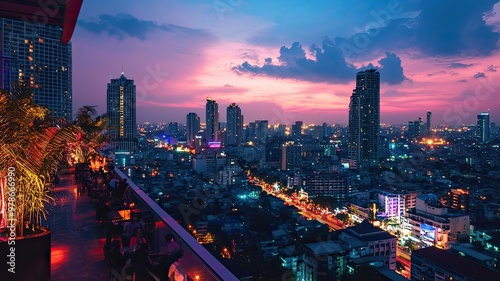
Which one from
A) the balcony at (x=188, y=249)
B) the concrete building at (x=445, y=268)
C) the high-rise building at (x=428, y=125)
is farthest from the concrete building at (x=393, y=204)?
the high-rise building at (x=428, y=125)

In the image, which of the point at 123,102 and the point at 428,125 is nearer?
the point at 123,102

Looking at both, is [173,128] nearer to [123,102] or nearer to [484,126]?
[123,102]

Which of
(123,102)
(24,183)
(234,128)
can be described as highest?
(123,102)

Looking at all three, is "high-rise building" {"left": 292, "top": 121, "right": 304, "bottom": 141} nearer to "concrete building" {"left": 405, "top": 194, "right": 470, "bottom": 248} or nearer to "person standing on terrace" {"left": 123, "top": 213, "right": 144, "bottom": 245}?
"concrete building" {"left": 405, "top": 194, "right": 470, "bottom": 248}

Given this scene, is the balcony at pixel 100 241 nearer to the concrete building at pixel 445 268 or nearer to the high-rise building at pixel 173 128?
the concrete building at pixel 445 268

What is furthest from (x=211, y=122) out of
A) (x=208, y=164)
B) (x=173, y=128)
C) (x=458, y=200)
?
(x=458, y=200)

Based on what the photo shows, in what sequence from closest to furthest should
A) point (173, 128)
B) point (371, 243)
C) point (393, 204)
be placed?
point (371, 243) < point (393, 204) < point (173, 128)
